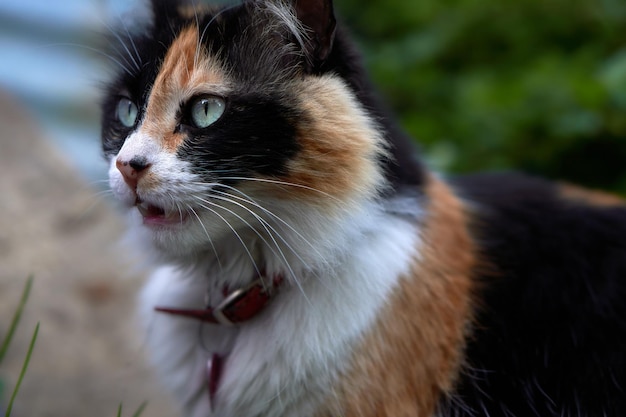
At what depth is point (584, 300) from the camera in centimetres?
174

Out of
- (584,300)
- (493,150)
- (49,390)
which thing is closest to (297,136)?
(584,300)

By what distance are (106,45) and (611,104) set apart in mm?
2049

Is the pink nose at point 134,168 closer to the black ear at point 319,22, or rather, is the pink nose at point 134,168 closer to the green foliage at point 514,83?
the black ear at point 319,22

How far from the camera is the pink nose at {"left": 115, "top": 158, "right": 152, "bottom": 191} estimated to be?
1.41 metres

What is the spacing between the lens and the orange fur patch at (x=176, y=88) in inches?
57.6

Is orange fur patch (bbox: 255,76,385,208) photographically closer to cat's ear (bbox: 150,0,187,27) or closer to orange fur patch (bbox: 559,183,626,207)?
cat's ear (bbox: 150,0,187,27)

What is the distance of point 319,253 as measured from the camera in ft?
5.06

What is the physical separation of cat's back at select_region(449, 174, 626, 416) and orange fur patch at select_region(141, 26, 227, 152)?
814mm

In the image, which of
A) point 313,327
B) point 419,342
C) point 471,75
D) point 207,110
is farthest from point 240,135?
point 471,75

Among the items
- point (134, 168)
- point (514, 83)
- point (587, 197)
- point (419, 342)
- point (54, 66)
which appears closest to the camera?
point (134, 168)

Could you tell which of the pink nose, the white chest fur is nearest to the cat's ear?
the pink nose

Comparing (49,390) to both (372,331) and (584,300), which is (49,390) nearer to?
(372,331)

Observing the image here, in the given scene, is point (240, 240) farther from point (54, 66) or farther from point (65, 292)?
point (54, 66)

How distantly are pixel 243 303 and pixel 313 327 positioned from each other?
0.56 ft
